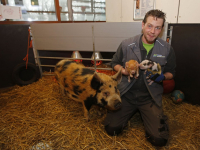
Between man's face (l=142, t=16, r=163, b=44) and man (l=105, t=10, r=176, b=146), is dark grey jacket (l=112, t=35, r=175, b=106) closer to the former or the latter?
man (l=105, t=10, r=176, b=146)

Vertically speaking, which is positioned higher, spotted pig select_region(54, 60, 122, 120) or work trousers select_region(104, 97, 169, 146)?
spotted pig select_region(54, 60, 122, 120)

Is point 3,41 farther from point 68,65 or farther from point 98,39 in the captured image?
point 98,39

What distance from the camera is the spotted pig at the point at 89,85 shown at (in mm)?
2189

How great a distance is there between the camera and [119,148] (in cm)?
214

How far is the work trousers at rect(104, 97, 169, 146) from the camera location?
213 centimetres

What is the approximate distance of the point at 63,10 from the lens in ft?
21.4

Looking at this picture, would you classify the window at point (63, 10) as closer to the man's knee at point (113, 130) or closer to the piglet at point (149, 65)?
the piglet at point (149, 65)

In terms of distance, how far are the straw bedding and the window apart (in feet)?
10.6

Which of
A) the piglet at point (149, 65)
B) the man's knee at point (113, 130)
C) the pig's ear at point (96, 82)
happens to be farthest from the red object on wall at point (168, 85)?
the pig's ear at point (96, 82)

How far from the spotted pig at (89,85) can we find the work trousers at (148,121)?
8.4 inches

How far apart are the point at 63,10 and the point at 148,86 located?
5625 millimetres

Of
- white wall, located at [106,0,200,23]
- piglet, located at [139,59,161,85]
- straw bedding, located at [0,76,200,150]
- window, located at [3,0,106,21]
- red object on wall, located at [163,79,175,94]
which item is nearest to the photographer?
piglet, located at [139,59,161,85]

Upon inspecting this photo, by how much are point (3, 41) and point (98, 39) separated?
2.46 meters

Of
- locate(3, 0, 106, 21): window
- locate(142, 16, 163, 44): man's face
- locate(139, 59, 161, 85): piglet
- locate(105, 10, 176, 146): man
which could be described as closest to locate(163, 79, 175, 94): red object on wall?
locate(105, 10, 176, 146): man
